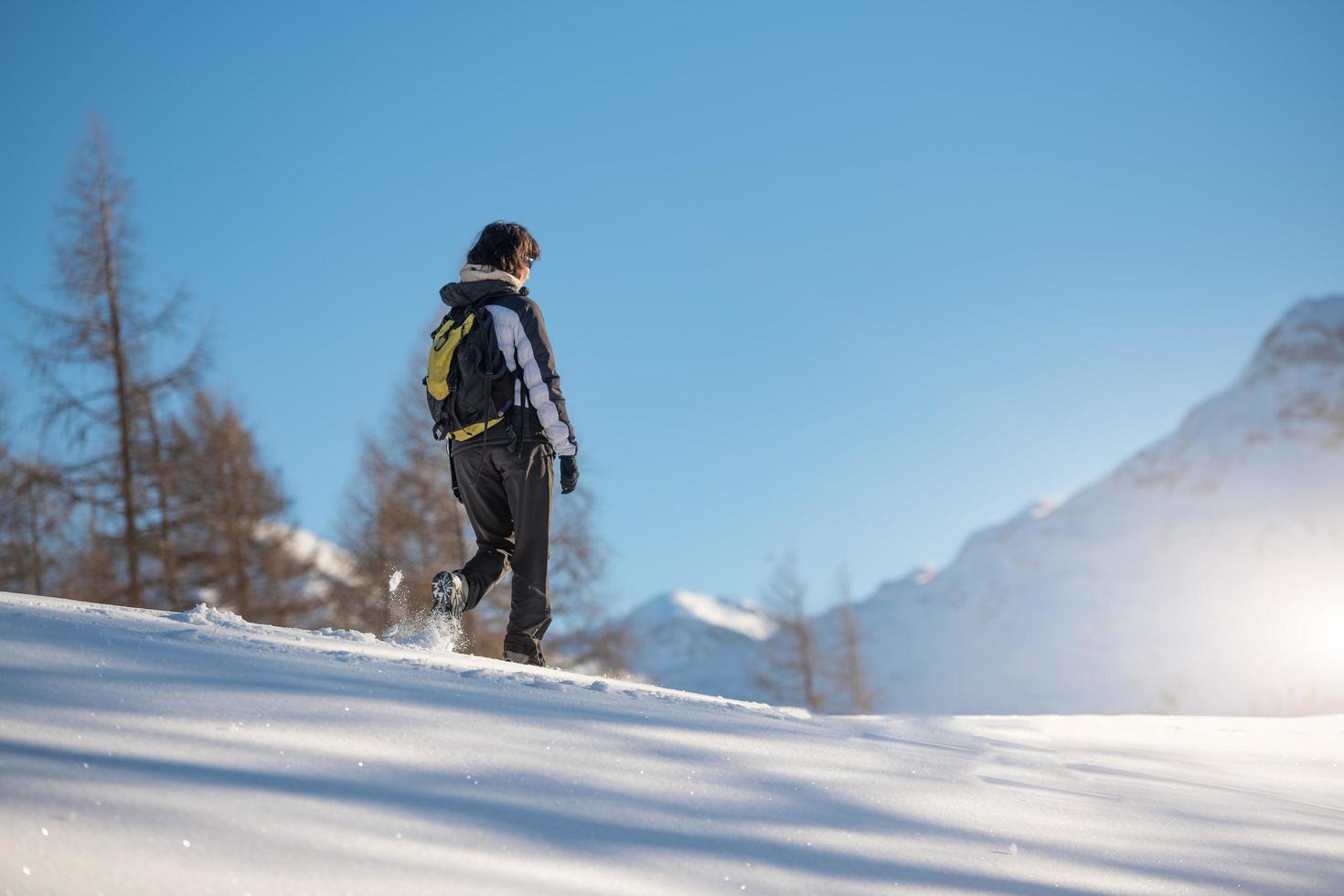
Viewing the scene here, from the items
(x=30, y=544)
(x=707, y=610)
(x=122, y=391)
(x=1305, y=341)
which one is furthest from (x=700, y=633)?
(x=122, y=391)

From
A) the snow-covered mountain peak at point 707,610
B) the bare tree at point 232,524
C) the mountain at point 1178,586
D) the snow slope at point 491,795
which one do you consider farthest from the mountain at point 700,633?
the snow slope at point 491,795

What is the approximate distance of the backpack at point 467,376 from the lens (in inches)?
143

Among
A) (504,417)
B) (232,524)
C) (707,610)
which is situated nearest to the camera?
(504,417)

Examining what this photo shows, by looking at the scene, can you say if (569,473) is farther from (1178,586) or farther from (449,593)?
(1178,586)

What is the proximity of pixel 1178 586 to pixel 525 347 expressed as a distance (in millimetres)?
30814

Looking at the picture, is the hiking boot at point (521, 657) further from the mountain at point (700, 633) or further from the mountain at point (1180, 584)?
the mountain at point (700, 633)

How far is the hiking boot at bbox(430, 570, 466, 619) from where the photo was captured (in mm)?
Result: 3574

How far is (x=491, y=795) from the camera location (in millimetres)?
1468

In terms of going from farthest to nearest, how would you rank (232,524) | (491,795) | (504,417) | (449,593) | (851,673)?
(851,673) → (232,524) → (504,417) → (449,593) → (491,795)

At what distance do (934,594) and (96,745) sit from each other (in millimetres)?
40064

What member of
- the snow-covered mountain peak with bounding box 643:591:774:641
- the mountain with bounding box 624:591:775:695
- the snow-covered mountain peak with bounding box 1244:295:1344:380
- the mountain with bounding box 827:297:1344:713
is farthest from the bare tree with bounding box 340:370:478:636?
the snow-covered mountain peak with bounding box 643:591:774:641

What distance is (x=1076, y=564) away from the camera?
32.3 meters

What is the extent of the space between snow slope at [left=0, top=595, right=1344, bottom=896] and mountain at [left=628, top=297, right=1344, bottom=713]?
2121cm

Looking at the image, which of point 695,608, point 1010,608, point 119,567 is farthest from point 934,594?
point 695,608
